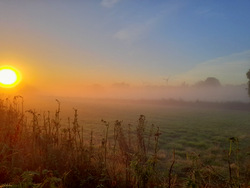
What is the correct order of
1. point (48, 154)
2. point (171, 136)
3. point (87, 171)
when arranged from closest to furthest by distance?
point (87, 171), point (48, 154), point (171, 136)

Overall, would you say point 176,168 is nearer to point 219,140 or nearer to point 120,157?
point 120,157

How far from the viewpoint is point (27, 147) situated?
614cm

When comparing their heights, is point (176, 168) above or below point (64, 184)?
below

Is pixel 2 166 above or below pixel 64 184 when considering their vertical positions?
above

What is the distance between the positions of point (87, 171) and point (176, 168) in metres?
4.30

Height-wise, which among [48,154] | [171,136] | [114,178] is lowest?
[171,136]

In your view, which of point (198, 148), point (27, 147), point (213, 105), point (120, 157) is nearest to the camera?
point (27, 147)

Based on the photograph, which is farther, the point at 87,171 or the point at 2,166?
the point at 87,171

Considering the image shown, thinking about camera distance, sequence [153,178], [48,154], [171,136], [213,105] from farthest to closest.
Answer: [213,105] → [171,136] → [48,154] → [153,178]

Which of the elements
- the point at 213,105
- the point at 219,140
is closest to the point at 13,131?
the point at 219,140

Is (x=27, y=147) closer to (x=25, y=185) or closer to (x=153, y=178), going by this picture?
(x=25, y=185)

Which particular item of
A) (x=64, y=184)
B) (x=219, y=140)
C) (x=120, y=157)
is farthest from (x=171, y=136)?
(x=64, y=184)

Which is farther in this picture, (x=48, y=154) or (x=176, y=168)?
(x=176, y=168)

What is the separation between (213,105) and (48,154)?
56.4 metres
